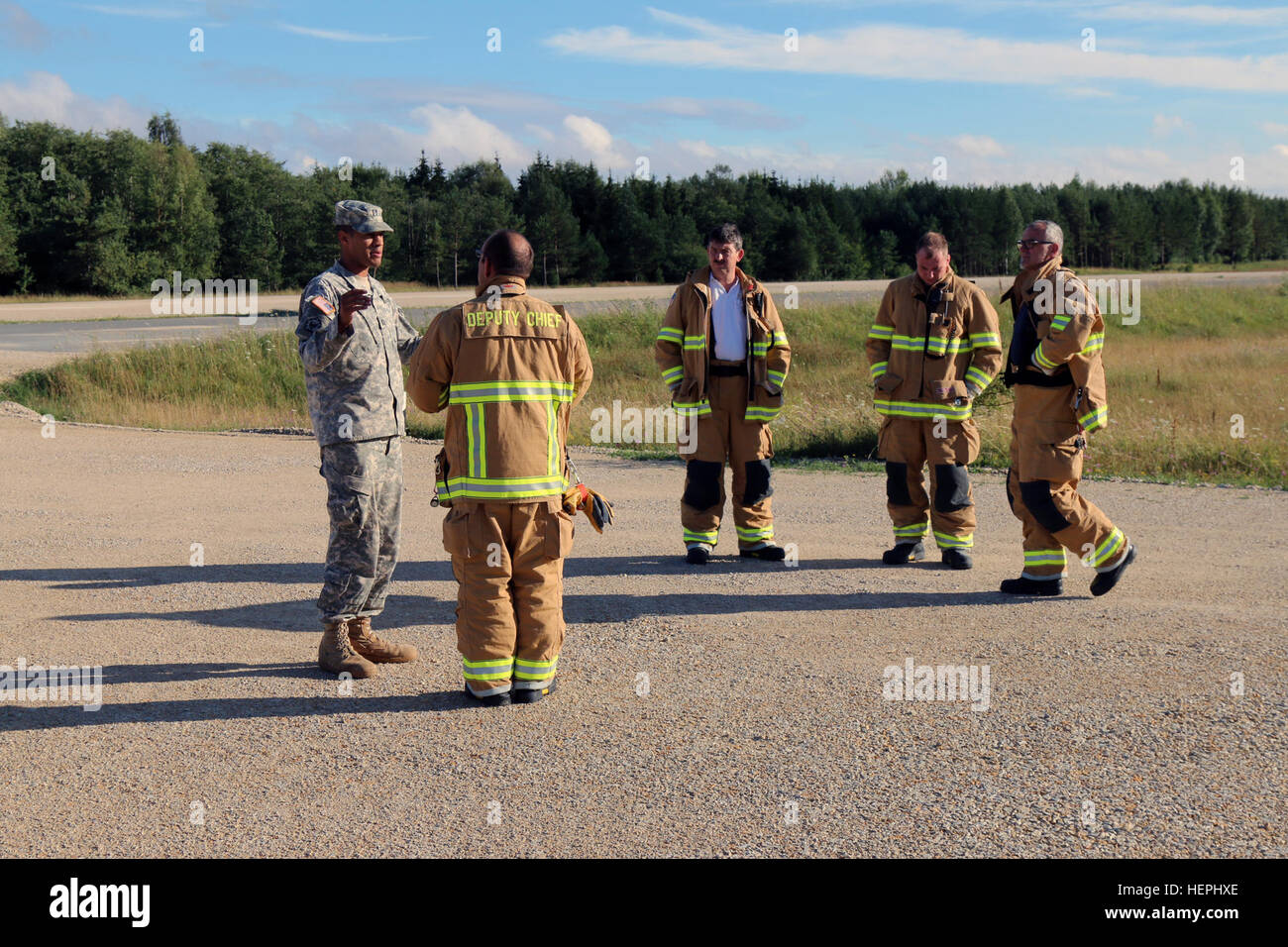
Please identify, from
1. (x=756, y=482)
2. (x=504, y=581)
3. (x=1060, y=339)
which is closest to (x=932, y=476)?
(x=756, y=482)

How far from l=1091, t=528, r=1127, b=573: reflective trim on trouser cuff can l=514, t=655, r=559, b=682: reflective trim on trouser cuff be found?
12.0 feet

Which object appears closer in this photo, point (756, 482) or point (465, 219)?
point (756, 482)

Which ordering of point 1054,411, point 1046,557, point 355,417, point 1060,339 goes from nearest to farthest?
1. point 355,417
2. point 1060,339
3. point 1054,411
4. point 1046,557

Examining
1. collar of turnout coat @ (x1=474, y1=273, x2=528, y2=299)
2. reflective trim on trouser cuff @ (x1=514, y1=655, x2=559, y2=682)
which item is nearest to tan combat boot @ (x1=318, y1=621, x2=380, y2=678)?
reflective trim on trouser cuff @ (x1=514, y1=655, x2=559, y2=682)

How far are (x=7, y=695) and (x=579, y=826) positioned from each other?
10.5 ft

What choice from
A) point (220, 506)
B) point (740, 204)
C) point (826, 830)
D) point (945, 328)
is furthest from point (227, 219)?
point (826, 830)

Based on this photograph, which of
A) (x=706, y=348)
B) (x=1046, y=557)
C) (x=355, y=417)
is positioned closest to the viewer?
(x=355, y=417)

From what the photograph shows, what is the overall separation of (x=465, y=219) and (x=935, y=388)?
52925 millimetres

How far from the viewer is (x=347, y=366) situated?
229 inches

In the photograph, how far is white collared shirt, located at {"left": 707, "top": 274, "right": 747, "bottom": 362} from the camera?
28.6ft

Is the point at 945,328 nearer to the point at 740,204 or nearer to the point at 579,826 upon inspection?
the point at 579,826

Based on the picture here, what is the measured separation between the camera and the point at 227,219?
57781mm

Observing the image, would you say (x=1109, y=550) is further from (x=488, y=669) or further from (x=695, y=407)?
(x=488, y=669)

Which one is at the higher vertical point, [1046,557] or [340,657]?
[1046,557]
